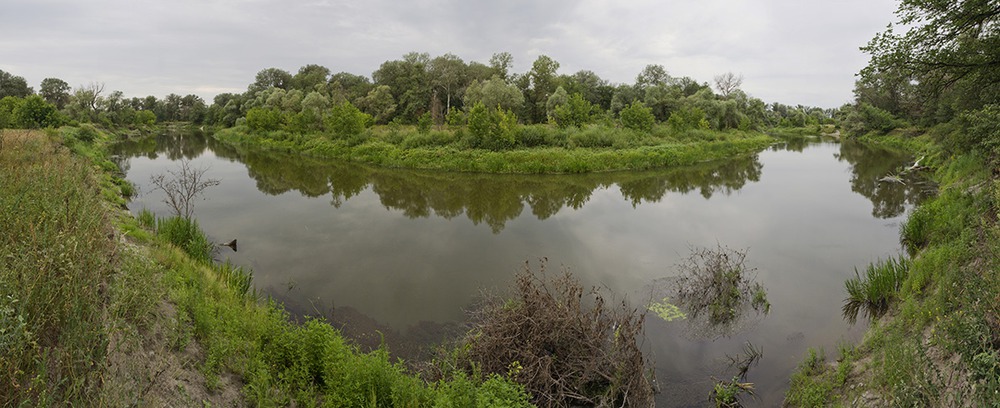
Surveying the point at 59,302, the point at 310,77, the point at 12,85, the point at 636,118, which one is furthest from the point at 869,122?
the point at 12,85

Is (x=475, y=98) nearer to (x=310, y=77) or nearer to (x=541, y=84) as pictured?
(x=541, y=84)

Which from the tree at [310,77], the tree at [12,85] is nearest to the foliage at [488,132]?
the tree at [310,77]

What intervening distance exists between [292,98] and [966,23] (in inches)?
2581

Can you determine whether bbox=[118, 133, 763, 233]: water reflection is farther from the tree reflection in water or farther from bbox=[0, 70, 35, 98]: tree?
bbox=[0, 70, 35, 98]: tree

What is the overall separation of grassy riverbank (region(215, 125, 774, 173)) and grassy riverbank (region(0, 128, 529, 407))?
22.4m

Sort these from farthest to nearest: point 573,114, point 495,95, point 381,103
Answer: point 381,103
point 495,95
point 573,114

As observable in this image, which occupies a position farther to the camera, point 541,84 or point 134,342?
point 541,84

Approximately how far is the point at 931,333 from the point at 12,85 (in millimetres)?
111017

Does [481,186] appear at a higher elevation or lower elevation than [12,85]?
lower

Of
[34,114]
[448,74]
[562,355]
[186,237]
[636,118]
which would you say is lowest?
[562,355]

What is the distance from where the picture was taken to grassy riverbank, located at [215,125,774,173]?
28.5 meters

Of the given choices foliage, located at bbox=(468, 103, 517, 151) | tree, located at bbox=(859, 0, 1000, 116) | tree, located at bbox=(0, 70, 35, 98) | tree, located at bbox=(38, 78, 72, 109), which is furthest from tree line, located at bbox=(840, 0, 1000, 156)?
tree, located at bbox=(38, 78, 72, 109)

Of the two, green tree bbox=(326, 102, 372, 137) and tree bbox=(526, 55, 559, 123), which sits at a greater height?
tree bbox=(526, 55, 559, 123)

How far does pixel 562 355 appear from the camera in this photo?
20.4ft
